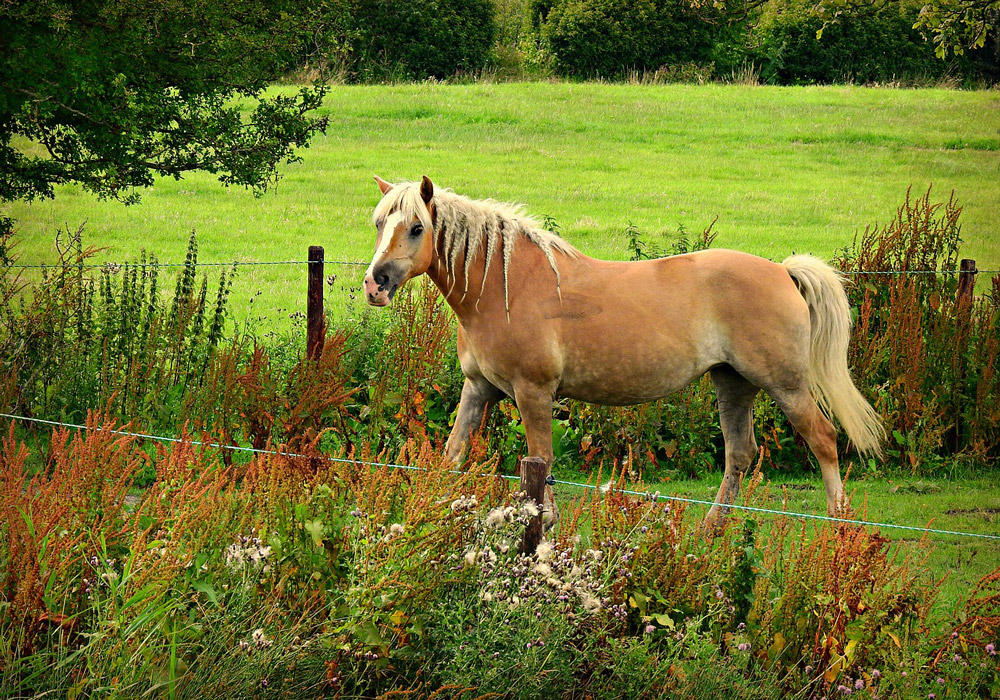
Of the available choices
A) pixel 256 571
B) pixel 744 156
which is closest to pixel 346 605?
pixel 256 571

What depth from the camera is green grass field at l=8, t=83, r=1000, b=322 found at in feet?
50.6

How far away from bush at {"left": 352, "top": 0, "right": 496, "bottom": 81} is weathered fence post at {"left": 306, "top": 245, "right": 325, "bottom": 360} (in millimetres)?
19786

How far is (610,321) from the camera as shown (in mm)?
5527

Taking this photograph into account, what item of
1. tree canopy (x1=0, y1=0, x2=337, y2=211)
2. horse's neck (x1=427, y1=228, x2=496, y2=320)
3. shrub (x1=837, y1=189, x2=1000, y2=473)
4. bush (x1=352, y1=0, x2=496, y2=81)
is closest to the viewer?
horse's neck (x1=427, y1=228, x2=496, y2=320)

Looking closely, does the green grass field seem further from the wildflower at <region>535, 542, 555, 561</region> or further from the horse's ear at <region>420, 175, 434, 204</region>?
the wildflower at <region>535, 542, 555, 561</region>

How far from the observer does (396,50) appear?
2716 cm

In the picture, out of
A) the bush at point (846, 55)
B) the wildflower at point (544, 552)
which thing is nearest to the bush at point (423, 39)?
the bush at point (846, 55)

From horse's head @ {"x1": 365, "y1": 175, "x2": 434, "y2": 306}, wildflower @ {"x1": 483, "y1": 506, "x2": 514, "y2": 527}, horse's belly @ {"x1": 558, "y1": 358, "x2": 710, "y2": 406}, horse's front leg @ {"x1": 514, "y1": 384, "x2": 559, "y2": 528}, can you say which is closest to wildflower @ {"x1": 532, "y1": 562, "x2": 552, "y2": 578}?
wildflower @ {"x1": 483, "y1": 506, "x2": 514, "y2": 527}

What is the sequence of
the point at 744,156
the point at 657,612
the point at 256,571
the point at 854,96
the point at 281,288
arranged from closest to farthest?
the point at 256,571, the point at 657,612, the point at 281,288, the point at 744,156, the point at 854,96

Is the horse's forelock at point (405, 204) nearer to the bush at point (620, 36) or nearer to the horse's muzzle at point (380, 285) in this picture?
the horse's muzzle at point (380, 285)

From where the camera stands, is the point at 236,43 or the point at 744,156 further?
the point at 744,156

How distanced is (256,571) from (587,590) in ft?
4.21

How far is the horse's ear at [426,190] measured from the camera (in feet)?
16.6

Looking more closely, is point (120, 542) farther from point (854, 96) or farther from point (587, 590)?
point (854, 96)
